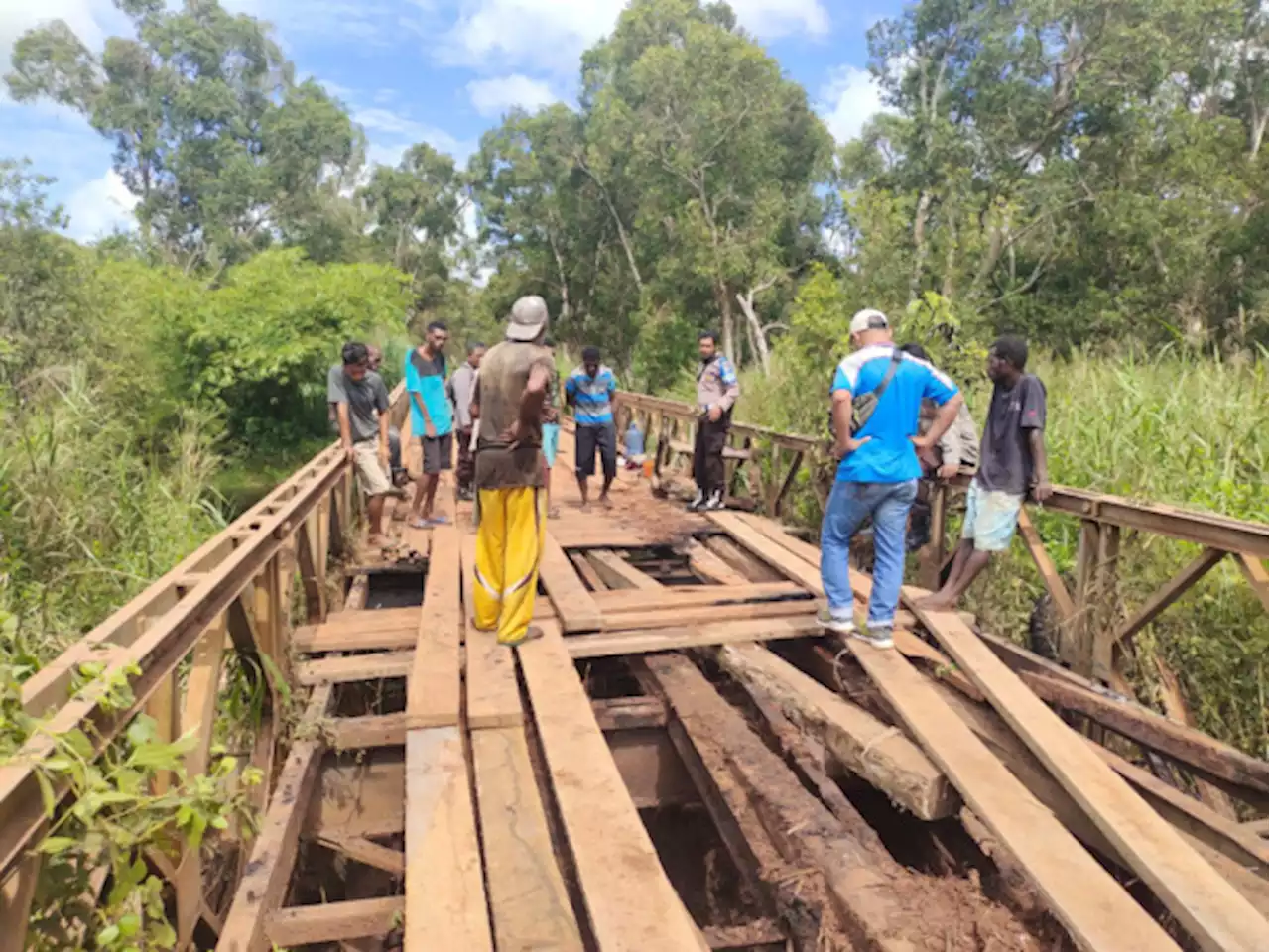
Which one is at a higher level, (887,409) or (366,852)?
(887,409)

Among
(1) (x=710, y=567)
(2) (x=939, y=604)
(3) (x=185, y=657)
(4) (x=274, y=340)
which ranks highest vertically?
(4) (x=274, y=340)

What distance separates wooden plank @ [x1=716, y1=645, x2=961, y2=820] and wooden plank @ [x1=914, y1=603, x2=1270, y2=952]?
16.0 inches

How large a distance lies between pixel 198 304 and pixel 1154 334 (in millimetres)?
18127

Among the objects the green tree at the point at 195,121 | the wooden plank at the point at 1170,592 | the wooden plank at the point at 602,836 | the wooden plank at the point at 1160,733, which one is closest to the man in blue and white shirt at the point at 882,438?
the wooden plank at the point at 1160,733

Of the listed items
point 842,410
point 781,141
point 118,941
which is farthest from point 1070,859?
point 781,141

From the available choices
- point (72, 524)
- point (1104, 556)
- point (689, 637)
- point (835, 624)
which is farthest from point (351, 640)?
point (1104, 556)

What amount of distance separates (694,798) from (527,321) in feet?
7.45

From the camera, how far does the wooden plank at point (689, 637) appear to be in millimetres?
4012

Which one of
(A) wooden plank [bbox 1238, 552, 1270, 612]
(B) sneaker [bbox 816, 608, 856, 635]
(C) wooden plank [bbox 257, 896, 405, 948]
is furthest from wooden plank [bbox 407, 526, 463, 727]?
(A) wooden plank [bbox 1238, 552, 1270, 612]

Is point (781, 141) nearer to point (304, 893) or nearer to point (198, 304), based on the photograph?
point (198, 304)

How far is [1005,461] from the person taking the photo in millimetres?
4297

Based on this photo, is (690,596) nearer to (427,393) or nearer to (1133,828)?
(1133,828)

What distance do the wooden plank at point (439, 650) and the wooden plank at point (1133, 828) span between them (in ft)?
6.95

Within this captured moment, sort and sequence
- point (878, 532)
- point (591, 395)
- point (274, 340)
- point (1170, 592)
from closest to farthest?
point (1170, 592) < point (878, 532) < point (591, 395) < point (274, 340)
